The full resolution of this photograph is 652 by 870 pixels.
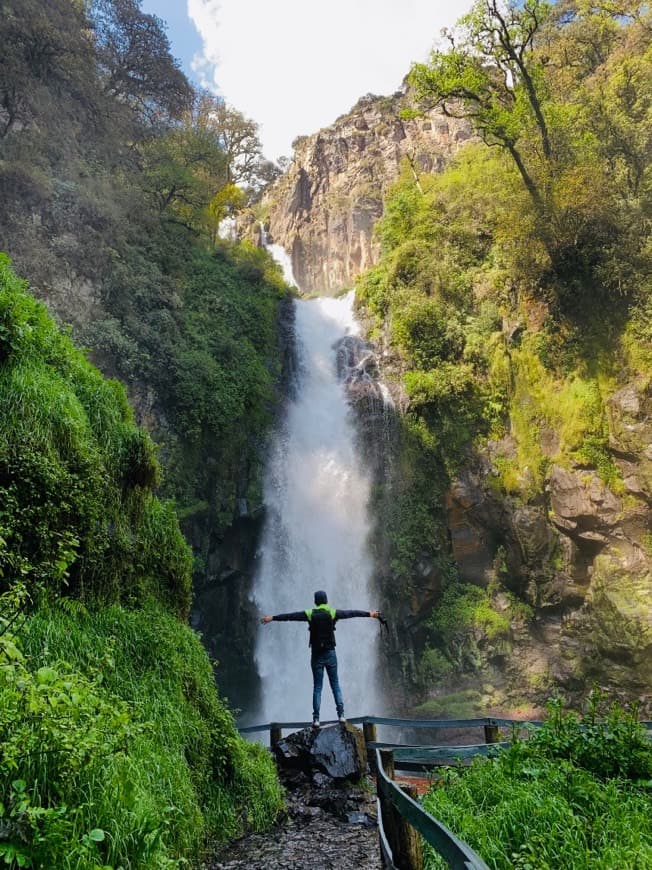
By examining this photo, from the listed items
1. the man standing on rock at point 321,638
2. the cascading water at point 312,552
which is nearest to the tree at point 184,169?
the cascading water at point 312,552

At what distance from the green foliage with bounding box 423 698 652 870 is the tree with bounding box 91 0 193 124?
88.3 ft

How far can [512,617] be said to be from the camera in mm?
15766

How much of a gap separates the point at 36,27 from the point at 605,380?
68.8 ft

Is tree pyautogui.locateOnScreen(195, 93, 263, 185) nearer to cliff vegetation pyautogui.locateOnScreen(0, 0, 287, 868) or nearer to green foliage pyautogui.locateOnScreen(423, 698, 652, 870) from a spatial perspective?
cliff vegetation pyautogui.locateOnScreen(0, 0, 287, 868)

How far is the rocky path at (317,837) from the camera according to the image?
4289 millimetres

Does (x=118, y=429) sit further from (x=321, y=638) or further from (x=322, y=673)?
(x=322, y=673)

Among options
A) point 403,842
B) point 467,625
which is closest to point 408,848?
point 403,842

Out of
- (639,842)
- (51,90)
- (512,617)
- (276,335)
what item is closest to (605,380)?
(512,617)

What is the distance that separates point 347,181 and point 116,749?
38.5 meters

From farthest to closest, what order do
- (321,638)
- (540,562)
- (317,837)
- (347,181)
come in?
(347,181), (540,562), (321,638), (317,837)

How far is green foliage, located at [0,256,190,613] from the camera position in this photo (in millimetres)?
4551

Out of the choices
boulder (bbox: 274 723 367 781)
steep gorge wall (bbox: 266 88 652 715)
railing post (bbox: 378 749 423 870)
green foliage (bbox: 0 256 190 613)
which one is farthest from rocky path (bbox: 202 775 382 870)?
steep gorge wall (bbox: 266 88 652 715)

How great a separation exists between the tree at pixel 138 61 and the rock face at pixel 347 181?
40.4 ft

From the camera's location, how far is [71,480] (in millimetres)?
5004
